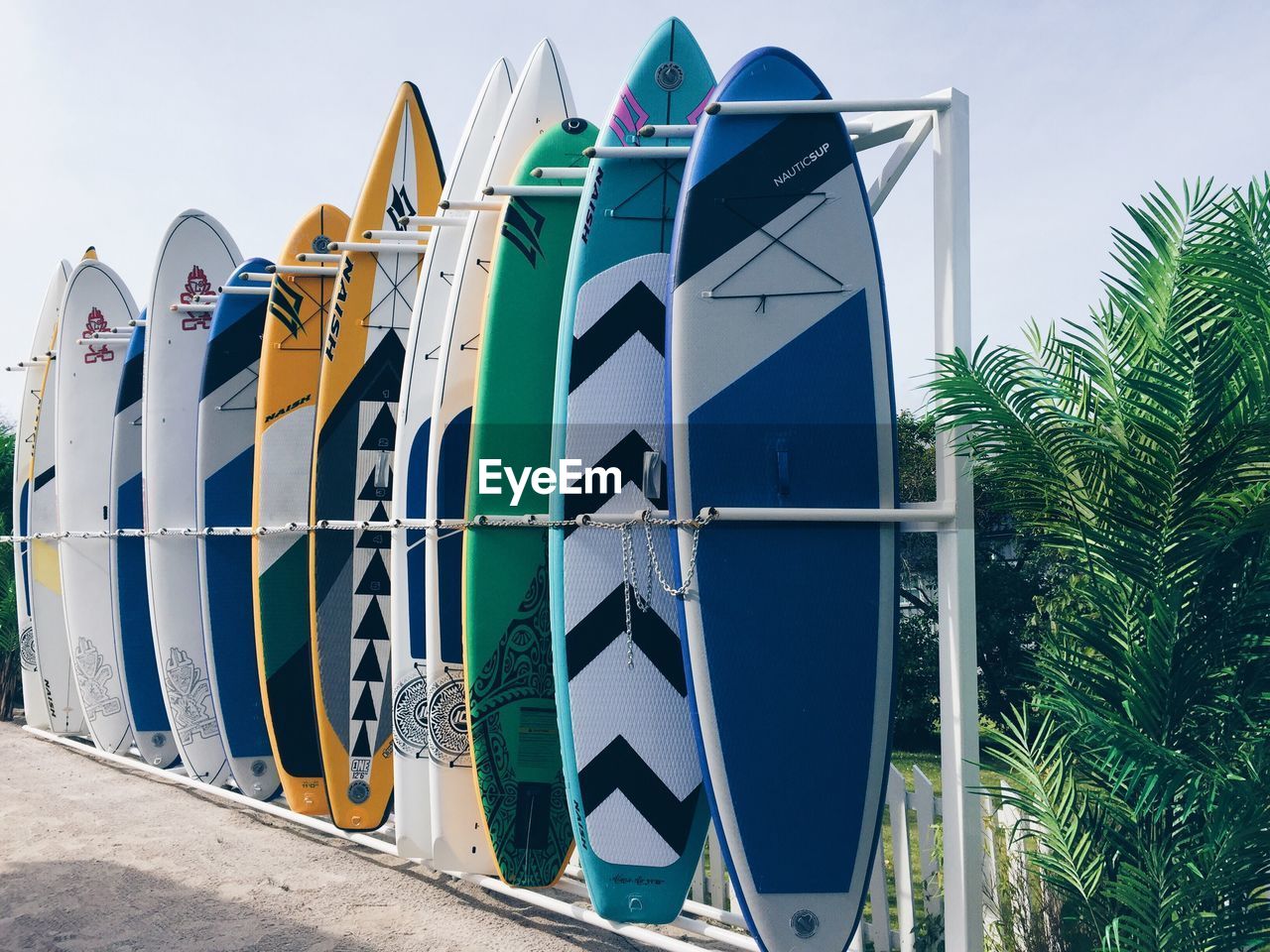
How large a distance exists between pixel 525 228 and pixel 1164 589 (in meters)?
2.89

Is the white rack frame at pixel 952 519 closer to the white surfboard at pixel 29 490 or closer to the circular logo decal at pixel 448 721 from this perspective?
the circular logo decal at pixel 448 721

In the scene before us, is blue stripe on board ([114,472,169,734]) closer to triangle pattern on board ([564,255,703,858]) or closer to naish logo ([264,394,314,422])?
naish logo ([264,394,314,422])

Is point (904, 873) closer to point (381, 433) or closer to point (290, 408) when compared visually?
point (381, 433)

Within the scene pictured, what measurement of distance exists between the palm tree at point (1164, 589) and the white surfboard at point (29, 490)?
8.20 metres

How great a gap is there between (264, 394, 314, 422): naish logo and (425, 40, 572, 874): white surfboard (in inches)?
55.3

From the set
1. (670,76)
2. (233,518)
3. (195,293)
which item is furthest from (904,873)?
(195,293)

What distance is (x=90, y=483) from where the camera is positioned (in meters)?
7.93

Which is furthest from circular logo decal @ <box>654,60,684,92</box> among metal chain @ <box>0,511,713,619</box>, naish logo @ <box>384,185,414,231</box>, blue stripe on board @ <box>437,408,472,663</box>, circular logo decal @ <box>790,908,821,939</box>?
circular logo decal @ <box>790,908,821,939</box>

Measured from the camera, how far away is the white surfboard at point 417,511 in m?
4.78

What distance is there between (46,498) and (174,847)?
4.29 metres

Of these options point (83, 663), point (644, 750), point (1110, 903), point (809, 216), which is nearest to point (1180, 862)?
point (1110, 903)

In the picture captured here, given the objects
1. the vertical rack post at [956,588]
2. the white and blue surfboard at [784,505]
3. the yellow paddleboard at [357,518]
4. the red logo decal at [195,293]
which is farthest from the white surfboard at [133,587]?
the vertical rack post at [956,588]

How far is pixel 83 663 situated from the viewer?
770 centimetres

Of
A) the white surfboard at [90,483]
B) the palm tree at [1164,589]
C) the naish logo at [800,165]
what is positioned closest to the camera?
the palm tree at [1164,589]
